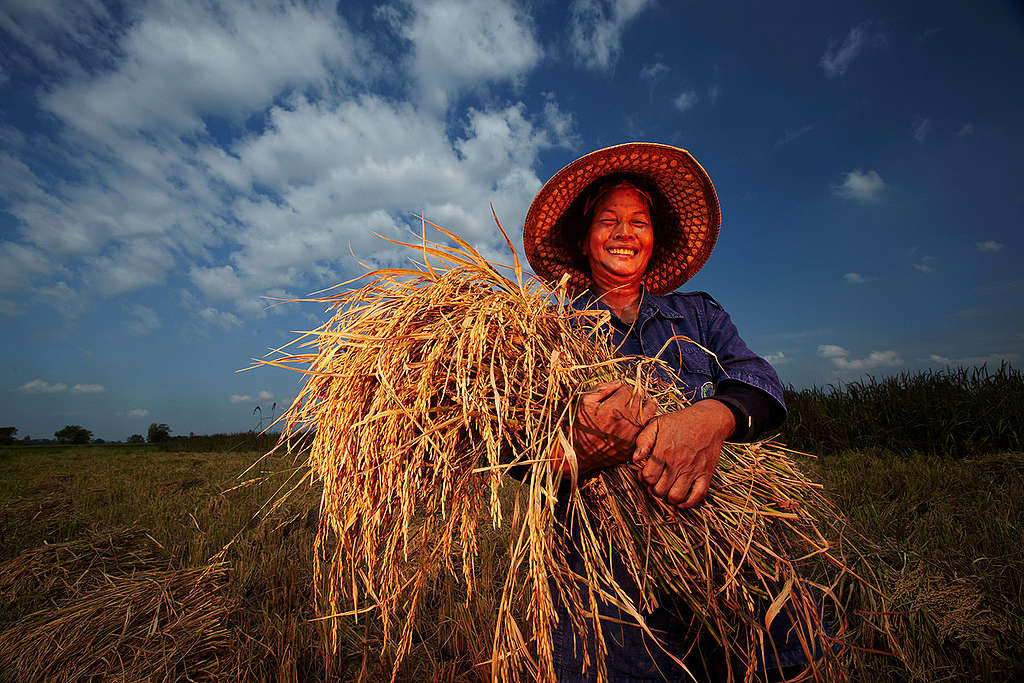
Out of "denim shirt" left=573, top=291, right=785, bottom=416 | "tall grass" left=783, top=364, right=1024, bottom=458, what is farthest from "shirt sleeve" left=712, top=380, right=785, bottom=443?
"tall grass" left=783, top=364, right=1024, bottom=458

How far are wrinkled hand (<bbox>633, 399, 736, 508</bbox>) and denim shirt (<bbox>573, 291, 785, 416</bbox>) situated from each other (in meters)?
0.50

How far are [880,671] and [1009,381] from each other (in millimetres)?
7994

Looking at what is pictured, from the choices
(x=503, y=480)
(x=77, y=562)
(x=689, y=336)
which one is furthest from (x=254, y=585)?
(x=689, y=336)

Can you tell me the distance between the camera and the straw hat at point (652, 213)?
6.95 ft

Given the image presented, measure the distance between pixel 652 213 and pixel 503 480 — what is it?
171cm

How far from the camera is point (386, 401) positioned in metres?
1.16

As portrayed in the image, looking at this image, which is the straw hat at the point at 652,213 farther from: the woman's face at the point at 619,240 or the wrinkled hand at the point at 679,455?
the wrinkled hand at the point at 679,455

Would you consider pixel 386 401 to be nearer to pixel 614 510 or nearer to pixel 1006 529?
pixel 614 510

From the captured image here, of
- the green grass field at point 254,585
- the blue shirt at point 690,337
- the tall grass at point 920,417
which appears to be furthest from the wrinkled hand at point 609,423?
the tall grass at point 920,417

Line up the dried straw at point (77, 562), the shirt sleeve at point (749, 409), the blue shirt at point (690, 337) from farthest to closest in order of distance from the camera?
1. the dried straw at point (77, 562)
2. the blue shirt at point (690, 337)
3. the shirt sleeve at point (749, 409)

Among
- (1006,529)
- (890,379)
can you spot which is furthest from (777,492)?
(890,379)

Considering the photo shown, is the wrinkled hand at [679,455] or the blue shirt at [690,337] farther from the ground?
the blue shirt at [690,337]

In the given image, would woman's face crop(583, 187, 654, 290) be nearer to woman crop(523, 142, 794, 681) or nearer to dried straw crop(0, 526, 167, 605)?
woman crop(523, 142, 794, 681)

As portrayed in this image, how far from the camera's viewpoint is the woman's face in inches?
77.0
